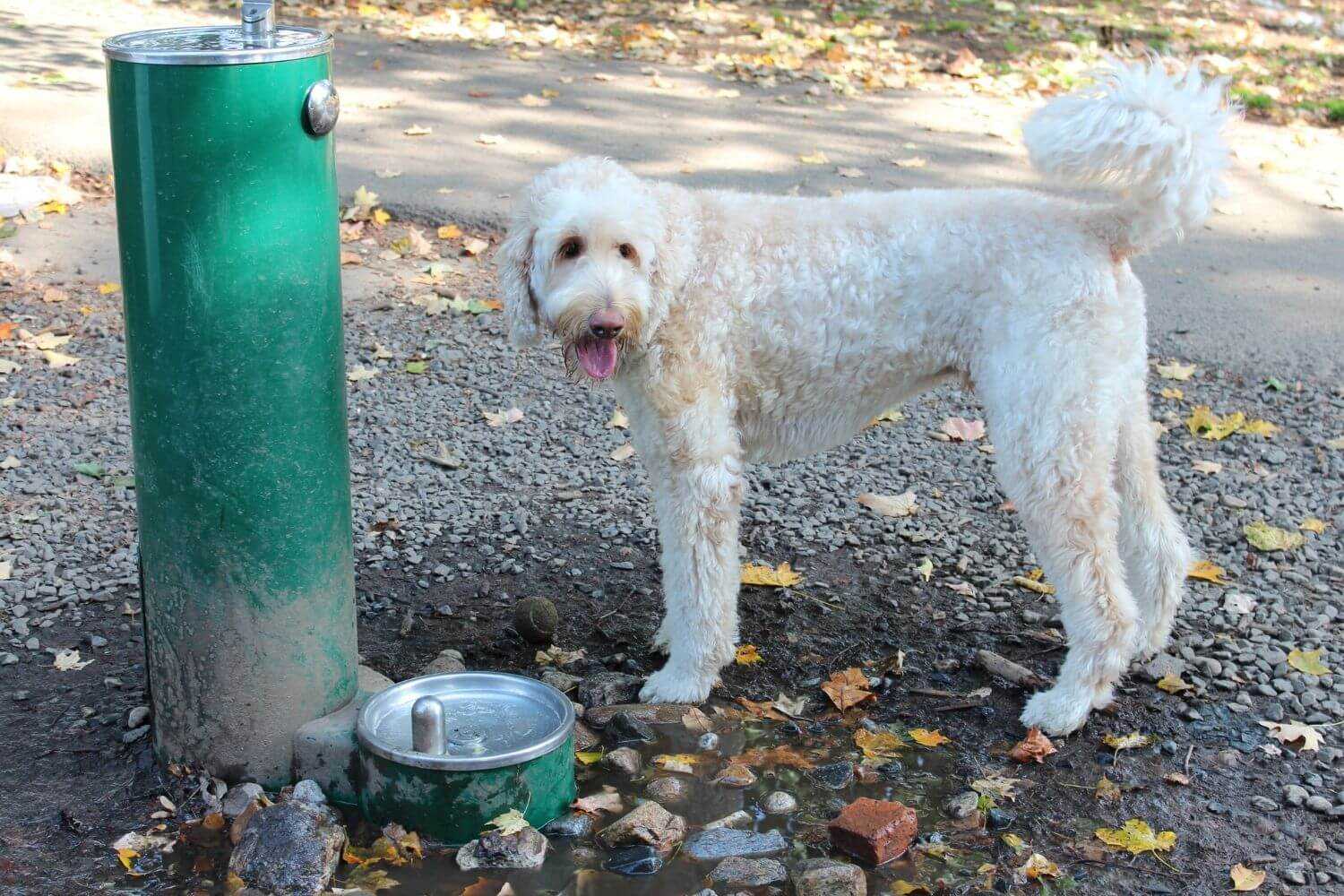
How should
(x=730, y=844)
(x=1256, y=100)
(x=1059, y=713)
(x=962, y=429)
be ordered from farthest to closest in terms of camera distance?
(x=1256, y=100), (x=962, y=429), (x=1059, y=713), (x=730, y=844)

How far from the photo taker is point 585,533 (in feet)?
15.4

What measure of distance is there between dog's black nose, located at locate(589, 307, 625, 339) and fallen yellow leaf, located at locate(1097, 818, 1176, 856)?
5.53ft

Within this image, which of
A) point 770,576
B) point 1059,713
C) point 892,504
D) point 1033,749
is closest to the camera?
point 1033,749

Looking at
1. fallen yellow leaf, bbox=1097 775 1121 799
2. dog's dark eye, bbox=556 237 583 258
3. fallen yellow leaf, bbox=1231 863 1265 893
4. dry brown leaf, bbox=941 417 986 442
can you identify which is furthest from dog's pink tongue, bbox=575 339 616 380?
dry brown leaf, bbox=941 417 986 442

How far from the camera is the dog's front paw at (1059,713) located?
11.8 feet

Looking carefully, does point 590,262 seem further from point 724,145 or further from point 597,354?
point 724,145

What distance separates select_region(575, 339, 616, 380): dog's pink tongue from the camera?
11.3 feet

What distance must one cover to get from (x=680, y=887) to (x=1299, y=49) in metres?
11.0

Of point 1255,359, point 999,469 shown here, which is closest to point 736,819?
point 999,469

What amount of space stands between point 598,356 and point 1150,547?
175 cm

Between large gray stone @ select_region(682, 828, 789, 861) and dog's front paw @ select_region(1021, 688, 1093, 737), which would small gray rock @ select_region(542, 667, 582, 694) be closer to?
large gray stone @ select_region(682, 828, 789, 861)

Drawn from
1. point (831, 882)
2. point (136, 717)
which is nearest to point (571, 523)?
point (136, 717)

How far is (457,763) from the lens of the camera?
9.84 feet

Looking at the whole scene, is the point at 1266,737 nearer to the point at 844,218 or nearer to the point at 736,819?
the point at 736,819
